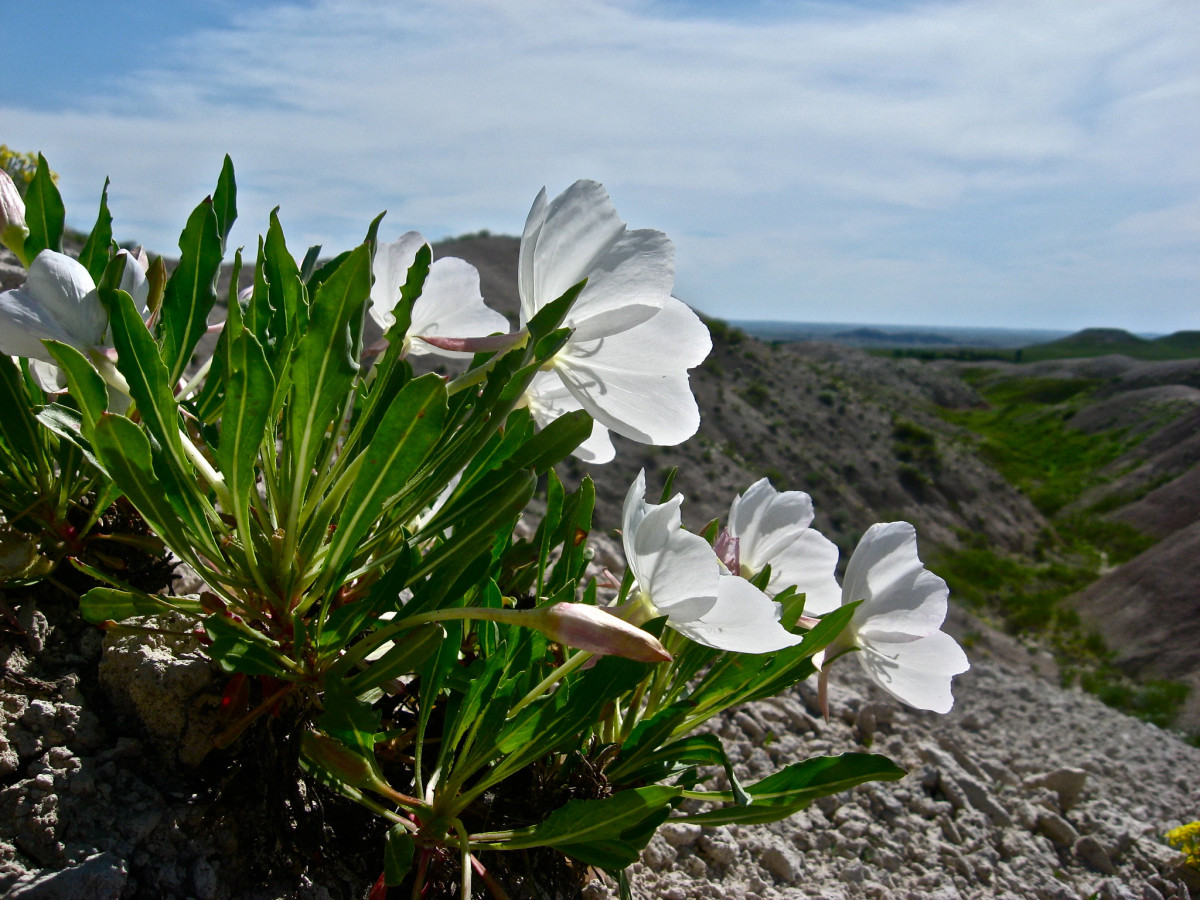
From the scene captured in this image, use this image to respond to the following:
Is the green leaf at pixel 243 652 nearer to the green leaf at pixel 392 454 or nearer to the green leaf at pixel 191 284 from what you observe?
the green leaf at pixel 392 454

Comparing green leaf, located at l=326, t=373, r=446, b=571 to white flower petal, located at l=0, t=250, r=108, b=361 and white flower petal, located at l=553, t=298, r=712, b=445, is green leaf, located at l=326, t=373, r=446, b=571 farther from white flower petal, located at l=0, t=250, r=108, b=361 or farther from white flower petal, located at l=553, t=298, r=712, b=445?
white flower petal, located at l=0, t=250, r=108, b=361

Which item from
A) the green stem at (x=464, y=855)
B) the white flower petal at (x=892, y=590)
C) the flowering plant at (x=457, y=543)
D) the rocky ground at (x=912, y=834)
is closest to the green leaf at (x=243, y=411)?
the flowering plant at (x=457, y=543)

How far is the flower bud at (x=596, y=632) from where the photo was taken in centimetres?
92

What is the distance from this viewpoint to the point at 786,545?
4.85 feet

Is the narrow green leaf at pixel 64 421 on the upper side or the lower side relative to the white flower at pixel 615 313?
lower

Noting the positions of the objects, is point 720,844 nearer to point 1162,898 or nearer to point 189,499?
point 189,499

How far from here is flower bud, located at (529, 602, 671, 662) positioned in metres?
0.92

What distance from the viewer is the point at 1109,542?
23188 mm

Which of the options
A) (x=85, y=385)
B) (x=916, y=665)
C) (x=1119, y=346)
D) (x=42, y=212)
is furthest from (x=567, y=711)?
(x=1119, y=346)

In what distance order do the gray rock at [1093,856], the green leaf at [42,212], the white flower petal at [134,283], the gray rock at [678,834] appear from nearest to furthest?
the white flower petal at [134,283] < the green leaf at [42,212] < the gray rock at [678,834] < the gray rock at [1093,856]

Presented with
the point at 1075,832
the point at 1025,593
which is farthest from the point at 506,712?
the point at 1025,593

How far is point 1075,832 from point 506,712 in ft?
9.31

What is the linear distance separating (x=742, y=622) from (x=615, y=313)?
0.45 m

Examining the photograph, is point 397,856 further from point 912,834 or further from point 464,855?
point 912,834
